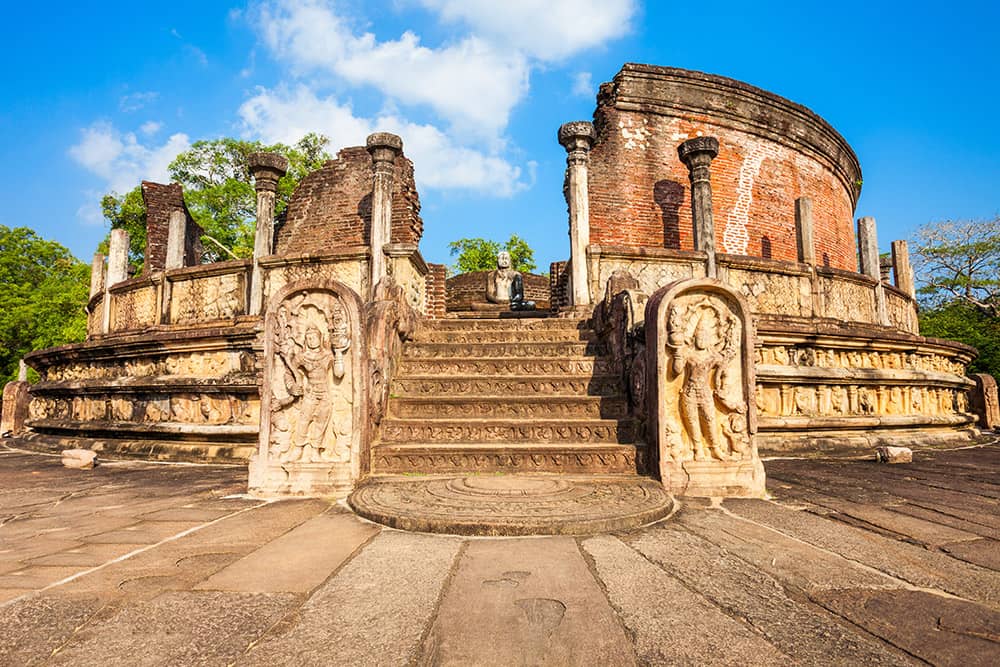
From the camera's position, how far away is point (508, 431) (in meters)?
4.40

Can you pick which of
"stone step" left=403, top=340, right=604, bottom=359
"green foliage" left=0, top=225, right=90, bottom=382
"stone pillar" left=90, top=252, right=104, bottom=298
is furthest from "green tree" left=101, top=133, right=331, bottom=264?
"stone step" left=403, top=340, right=604, bottom=359

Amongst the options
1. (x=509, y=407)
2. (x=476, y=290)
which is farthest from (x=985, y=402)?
(x=476, y=290)

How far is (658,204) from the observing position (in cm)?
1314

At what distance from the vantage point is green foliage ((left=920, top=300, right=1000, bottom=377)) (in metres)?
19.0

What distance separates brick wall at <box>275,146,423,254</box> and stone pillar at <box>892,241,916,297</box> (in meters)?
12.8

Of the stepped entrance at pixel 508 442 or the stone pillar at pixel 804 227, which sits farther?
the stone pillar at pixel 804 227

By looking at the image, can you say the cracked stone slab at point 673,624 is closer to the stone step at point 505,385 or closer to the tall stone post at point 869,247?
the stone step at point 505,385

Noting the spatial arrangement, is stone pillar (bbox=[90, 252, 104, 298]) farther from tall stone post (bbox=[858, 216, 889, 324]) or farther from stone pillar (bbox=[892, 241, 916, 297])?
stone pillar (bbox=[892, 241, 916, 297])

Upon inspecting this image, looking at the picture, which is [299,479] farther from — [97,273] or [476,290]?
[476,290]

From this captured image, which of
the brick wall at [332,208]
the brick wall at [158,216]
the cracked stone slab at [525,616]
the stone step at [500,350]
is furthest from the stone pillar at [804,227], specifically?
the brick wall at [158,216]

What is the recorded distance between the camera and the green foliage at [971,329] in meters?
19.0

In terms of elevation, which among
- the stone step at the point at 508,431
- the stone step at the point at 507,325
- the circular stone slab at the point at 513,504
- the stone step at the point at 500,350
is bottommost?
the circular stone slab at the point at 513,504

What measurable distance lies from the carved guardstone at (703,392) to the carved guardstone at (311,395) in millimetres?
2241

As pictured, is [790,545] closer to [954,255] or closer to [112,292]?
[112,292]
